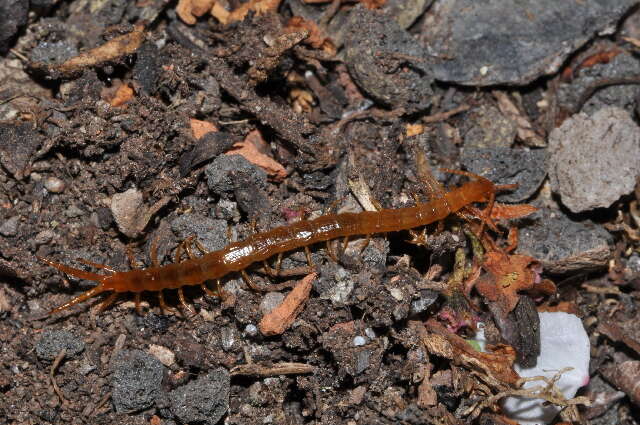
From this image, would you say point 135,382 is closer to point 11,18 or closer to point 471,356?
point 471,356

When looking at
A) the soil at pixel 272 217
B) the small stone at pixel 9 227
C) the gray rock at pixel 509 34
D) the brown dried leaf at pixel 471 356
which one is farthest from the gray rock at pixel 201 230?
the gray rock at pixel 509 34

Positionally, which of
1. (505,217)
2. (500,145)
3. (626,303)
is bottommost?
(626,303)

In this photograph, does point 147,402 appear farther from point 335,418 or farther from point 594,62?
point 594,62

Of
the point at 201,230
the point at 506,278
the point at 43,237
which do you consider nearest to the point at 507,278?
the point at 506,278

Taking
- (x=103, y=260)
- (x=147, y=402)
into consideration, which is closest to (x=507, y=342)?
(x=147, y=402)

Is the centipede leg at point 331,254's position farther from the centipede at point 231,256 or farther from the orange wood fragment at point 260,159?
the orange wood fragment at point 260,159

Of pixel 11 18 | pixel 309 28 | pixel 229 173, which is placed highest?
pixel 11 18
